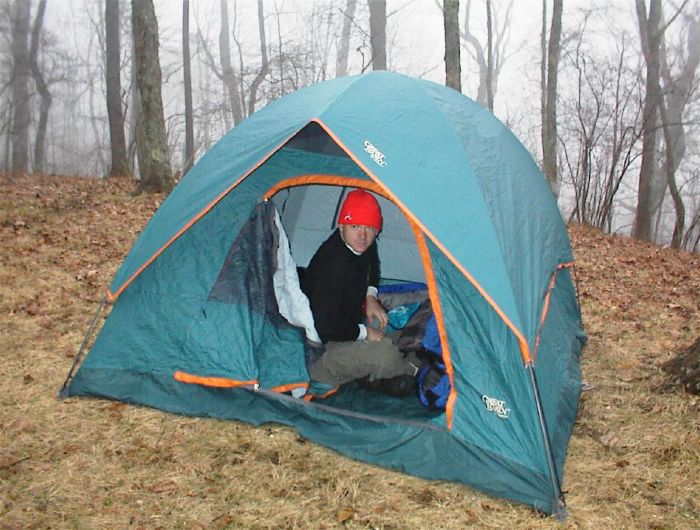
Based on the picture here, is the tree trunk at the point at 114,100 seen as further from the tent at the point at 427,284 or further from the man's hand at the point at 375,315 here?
the man's hand at the point at 375,315

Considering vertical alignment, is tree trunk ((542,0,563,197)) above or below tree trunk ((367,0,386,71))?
below

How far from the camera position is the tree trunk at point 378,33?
1619 cm

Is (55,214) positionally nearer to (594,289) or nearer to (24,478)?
(24,478)

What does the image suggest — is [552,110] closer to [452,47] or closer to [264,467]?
[452,47]

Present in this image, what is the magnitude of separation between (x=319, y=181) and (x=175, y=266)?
1.11m

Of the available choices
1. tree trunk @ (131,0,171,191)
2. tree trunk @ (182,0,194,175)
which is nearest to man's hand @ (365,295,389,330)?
tree trunk @ (131,0,171,191)

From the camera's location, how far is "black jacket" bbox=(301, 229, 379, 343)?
3.66 m

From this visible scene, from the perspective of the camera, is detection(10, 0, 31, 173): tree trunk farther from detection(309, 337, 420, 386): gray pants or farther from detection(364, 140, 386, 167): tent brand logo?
detection(364, 140, 386, 167): tent brand logo

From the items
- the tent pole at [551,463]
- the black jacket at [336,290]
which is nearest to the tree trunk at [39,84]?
the black jacket at [336,290]

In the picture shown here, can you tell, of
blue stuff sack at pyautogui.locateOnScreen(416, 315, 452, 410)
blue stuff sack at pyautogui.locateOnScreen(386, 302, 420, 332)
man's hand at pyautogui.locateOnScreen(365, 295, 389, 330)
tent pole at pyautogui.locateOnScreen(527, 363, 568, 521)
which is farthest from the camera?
blue stuff sack at pyautogui.locateOnScreen(386, 302, 420, 332)

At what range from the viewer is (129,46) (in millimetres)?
23938

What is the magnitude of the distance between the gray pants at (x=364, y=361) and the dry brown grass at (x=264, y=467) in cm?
53

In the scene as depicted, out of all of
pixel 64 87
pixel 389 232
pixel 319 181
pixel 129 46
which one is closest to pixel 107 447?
pixel 319 181

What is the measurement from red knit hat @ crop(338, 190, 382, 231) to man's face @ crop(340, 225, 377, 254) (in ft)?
0.13
